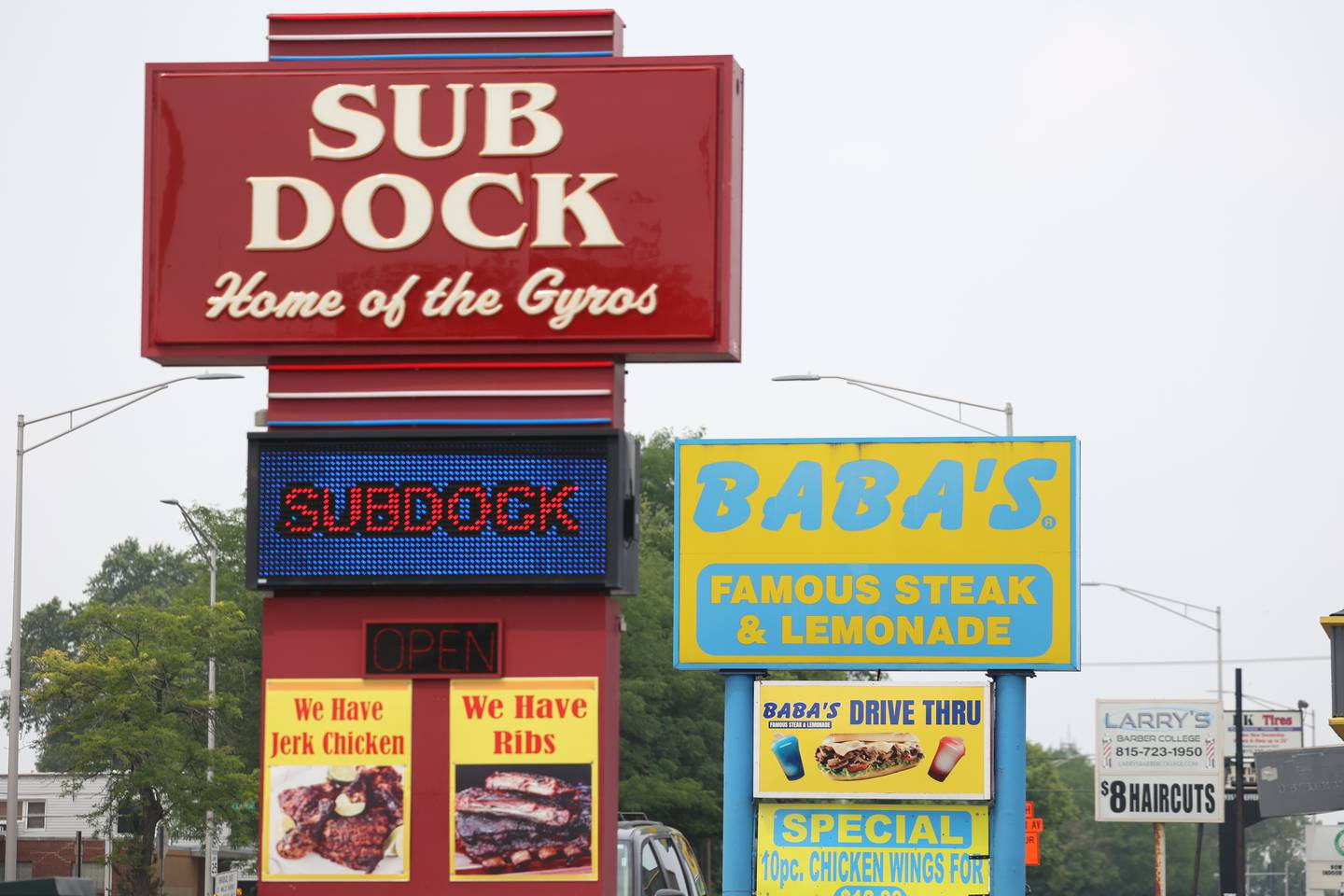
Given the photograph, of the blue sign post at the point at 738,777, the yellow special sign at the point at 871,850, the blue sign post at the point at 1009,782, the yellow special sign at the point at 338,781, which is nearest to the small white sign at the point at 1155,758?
the yellow special sign at the point at 871,850

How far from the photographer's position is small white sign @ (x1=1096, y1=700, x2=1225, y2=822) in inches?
2148

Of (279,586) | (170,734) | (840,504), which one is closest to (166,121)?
(279,586)

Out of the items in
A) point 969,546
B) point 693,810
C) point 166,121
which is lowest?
point 693,810

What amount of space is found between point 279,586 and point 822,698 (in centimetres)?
1684

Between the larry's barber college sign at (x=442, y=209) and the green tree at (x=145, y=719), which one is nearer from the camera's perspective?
the larry's barber college sign at (x=442, y=209)

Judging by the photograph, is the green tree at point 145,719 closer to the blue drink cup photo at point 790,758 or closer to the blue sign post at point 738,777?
the blue sign post at point 738,777

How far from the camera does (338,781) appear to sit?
653 inches

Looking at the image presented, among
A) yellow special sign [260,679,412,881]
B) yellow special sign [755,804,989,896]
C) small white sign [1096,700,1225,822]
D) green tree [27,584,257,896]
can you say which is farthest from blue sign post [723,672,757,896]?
small white sign [1096,700,1225,822]

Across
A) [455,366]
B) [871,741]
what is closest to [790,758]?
[871,741]

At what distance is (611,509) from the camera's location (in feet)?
53.5

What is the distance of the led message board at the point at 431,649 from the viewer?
16.7m

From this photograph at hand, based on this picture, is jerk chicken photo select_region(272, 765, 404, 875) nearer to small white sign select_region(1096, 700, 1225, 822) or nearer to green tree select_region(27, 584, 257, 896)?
green tree select_region(27, 584, 257, 896)

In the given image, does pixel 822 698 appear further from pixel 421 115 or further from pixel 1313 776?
pixel 421 115

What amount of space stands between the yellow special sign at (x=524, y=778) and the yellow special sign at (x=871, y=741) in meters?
15.5
